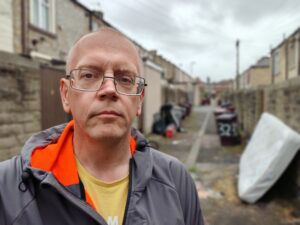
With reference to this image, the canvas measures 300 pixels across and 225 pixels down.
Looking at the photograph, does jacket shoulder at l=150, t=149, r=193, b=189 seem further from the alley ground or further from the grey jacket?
the alley ground

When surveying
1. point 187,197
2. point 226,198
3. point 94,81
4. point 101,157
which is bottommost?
point 226,198

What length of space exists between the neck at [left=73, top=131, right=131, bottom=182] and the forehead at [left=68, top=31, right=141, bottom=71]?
41cm

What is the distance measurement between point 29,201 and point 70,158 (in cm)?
28

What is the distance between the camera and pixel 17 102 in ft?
13.4

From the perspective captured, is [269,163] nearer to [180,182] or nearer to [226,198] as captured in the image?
[226,198]

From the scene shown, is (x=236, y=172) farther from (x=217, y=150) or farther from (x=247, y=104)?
(x=247, y=104)

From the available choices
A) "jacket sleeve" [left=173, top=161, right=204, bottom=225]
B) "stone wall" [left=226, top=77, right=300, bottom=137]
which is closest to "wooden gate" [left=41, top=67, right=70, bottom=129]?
"jacket sleeve" [left=173, top=161, right=204, bottom=225]

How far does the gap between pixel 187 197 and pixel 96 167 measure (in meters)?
0.55

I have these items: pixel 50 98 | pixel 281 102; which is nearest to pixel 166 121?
pixel 281 102

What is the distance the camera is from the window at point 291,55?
2009cm

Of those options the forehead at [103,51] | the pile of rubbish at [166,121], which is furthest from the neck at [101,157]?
the pile of rubbish at [166,121]

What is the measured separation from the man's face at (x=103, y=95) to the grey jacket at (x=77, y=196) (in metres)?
0.25

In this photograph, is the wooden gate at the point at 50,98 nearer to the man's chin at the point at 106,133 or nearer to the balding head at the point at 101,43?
the balding head at the point at 101,43

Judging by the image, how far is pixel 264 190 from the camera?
16.2ft
